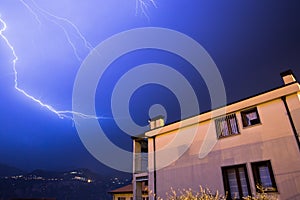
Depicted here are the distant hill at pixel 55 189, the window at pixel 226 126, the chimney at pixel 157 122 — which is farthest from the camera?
the distant hill at pixel 55 189

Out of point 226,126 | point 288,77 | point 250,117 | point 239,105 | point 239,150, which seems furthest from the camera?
point 226,126

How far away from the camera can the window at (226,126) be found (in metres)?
9.62

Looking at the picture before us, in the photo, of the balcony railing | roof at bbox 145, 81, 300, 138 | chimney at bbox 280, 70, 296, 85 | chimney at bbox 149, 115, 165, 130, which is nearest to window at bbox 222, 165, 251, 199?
roof at bbox 145, 81, 300, 138

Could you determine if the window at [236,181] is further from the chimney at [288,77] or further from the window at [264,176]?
the chimney at [288,77]

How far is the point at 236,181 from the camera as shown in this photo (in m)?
8.62

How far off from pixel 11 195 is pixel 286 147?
8017cm

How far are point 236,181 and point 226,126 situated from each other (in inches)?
106

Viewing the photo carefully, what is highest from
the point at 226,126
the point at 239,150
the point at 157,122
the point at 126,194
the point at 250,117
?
the point at 157,122

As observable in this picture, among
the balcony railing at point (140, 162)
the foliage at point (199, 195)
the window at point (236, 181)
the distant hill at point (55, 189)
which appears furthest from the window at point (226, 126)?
the distant hill at point (55, 189)

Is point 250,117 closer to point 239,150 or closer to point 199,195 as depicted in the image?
point 239,150

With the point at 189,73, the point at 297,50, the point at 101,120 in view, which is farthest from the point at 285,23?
the point at 101,120

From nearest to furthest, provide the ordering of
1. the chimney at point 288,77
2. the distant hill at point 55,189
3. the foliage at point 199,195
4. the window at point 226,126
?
1. the foliage at point 199,195
2. the chimney at point 288,77
3. the window at point 226,126
4. the distant hill at point 55,189

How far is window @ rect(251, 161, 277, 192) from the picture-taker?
7555 mm

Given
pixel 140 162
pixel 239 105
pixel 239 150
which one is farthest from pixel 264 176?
pixel 140 162
